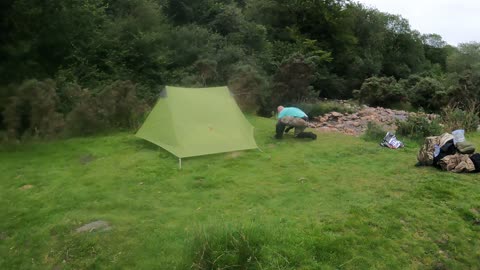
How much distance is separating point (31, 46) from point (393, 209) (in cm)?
934

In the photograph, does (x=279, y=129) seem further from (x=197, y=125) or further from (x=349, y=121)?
(x=349, y=121)

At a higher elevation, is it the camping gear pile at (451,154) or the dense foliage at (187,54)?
the dense foliage at (187,54)

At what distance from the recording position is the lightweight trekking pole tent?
8352 mm

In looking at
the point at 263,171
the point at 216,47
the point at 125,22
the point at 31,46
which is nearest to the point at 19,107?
the point at 31,46

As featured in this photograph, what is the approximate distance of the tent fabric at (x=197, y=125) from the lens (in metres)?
A: 8.35

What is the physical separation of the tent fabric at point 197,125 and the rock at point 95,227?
2837mm

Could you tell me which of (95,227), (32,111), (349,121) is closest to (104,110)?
(32,111)

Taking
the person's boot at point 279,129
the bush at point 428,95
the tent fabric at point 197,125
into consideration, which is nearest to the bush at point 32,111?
the tent fabric at point 197,125

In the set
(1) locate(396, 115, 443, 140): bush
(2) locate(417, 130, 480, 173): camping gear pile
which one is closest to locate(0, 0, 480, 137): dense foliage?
(1) locate(396, 115, 443, 140): bush

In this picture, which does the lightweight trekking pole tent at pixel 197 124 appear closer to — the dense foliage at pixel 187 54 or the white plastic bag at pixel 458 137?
the dense foliage at pixel 187 54

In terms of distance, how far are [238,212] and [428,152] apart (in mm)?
4337

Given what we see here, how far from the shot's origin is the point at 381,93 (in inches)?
893

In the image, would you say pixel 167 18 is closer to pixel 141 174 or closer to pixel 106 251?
pixel 141 174

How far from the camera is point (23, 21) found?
9492mm
